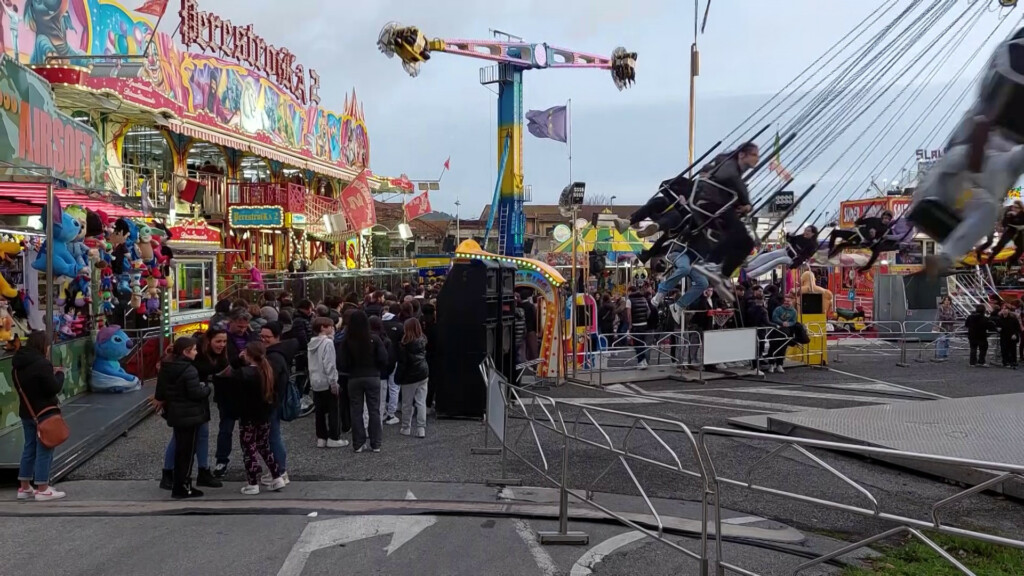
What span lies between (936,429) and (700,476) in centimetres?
544

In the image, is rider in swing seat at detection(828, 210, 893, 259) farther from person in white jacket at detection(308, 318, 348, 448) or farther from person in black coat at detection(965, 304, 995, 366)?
person in black coat at detection(965, 304, 995, 366)

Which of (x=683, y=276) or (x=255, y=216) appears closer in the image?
(x=683, y=276)

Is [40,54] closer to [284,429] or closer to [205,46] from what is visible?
[205,46]

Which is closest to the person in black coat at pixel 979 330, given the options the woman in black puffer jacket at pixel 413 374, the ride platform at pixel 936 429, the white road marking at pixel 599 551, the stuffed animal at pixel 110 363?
the ride platform at pixel 936 429

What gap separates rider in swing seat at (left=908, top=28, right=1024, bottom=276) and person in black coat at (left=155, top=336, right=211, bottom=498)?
6.12m

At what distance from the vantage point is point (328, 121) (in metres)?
32.8

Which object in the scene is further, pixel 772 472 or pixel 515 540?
pixel 772 472

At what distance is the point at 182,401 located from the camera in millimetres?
7008

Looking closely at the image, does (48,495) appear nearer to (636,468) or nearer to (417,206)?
(636,468)

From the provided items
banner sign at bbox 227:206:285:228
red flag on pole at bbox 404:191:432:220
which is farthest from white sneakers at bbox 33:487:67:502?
red flag on pole at bbox 404:191:432:220

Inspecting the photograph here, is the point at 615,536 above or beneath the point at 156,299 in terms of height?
beneath

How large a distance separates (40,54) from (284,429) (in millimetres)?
10420

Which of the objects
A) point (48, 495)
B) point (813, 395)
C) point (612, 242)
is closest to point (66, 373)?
point (48, 495)

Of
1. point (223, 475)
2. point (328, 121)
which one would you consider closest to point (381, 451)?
point (223, 475)
